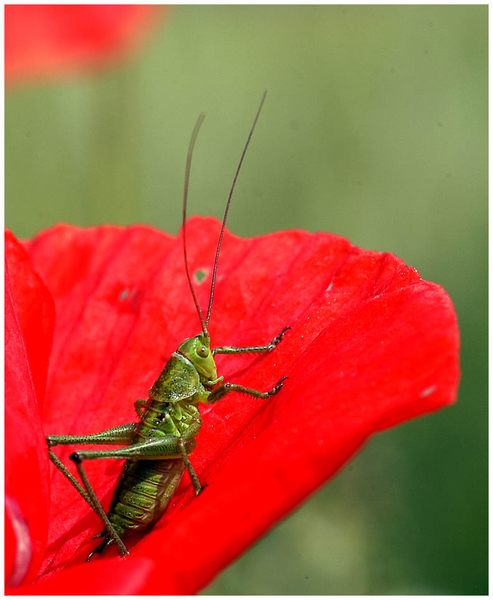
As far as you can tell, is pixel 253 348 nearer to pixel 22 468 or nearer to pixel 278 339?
pixel 278 339

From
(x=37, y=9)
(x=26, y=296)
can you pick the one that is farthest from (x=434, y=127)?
(x=26, y=296)

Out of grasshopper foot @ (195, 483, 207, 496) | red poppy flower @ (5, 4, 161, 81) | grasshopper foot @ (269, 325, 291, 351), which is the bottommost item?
grasshopper foot @ (195, 483, 207, 496)

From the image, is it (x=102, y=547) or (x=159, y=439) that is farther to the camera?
(x=159, y=439)

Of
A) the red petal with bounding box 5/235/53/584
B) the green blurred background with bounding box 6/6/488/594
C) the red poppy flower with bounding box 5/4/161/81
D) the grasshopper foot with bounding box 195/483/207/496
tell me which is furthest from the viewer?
the red poppy flower with bounding box 5/4/161/81

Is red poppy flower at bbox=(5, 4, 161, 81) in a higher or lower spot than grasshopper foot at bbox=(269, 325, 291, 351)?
higher

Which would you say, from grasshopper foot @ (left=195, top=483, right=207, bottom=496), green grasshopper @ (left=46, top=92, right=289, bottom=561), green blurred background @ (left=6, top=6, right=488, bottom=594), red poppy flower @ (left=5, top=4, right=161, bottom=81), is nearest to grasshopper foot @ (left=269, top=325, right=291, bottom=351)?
green grasshopper @ (left=46, top=92, right=289, bottom=561)

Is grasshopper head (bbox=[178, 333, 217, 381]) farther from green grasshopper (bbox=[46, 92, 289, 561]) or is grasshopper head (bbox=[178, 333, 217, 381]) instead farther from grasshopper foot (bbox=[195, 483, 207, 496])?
grasshopper foot (bbox=[195, 483, 207, 496])

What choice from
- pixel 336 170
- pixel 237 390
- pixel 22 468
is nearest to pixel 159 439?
pixel 237 390
